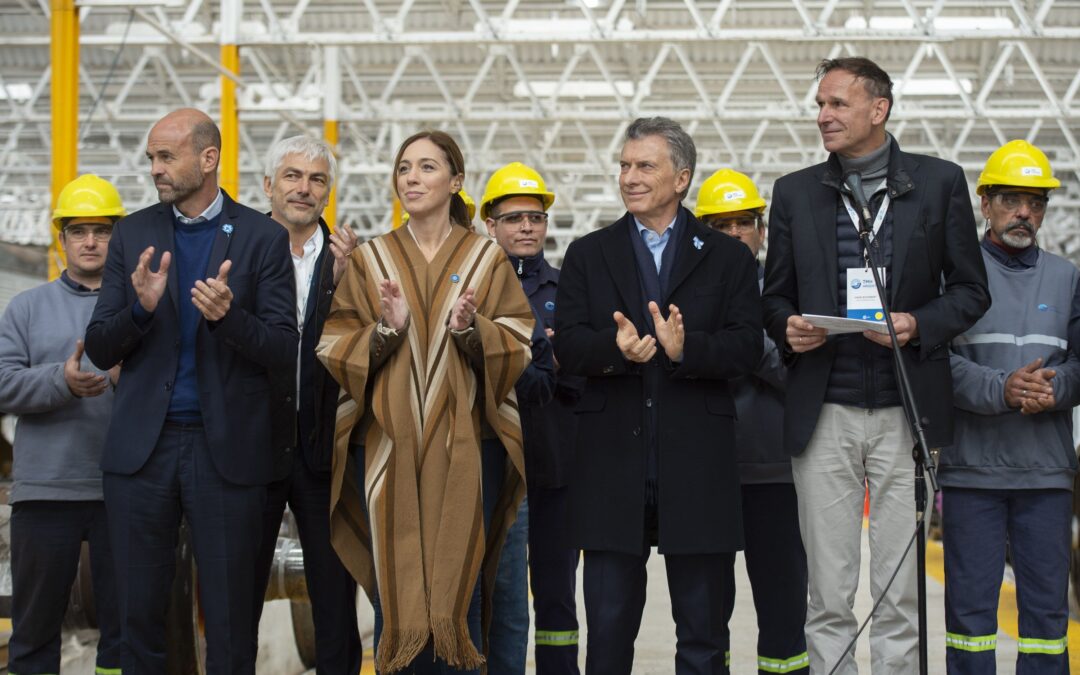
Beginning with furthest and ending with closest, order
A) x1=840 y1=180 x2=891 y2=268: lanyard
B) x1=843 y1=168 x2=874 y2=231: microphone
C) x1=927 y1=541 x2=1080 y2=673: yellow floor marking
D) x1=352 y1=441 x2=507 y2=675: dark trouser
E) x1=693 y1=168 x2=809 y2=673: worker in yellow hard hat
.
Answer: x1=927 y1=541 x2=1080 y2=673: yellow floor marking < x1=693 y1=168 x2=809 y2=673: worker in yellow hard hat < x1=840 y1=180 x2=891 y2=268: lanyard < x1=352 y1=441 x2=507 y2=675: dark trouser < x1=843 y1=168 x2=874 y2=231: microphone

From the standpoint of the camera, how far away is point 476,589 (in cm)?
371

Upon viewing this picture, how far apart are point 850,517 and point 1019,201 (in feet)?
4.29

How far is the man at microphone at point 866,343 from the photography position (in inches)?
147

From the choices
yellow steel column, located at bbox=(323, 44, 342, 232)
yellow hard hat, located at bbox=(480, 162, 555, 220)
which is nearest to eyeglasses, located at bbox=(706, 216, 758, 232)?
yellow hard hat, located at bbox=(480, 162, 555, 220)

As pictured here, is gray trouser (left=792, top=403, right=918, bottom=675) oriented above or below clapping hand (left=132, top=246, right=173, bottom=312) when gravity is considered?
below

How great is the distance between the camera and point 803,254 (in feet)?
12.8

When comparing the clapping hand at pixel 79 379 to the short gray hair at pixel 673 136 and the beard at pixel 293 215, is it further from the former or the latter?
the short gray hair at pixel 673 136

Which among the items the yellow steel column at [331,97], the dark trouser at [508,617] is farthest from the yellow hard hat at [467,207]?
the yellow steel column at [331,97]

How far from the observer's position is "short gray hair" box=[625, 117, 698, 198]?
12.7 feet

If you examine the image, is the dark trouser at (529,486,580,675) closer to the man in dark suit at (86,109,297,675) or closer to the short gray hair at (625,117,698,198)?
the man in dark suit at (86,109,297,675)

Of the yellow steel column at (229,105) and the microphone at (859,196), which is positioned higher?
the yellow steel column at (229,105)

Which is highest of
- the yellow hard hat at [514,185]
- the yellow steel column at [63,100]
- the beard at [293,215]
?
the yellow steel column at [63,100]

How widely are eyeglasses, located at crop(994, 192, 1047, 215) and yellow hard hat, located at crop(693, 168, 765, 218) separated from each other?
982 millimetres

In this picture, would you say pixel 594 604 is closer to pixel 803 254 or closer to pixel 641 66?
pixel 803 254
